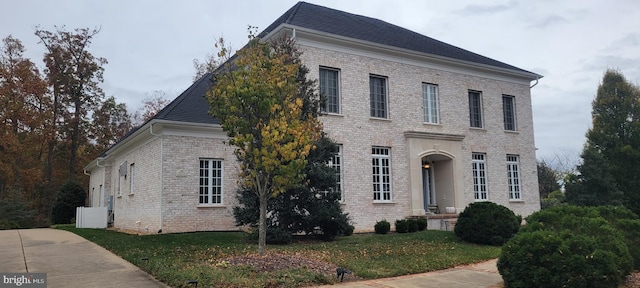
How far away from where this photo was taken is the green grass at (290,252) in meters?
7.99

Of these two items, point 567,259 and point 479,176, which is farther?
point 479,176

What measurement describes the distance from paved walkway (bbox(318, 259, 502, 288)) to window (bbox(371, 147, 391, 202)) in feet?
29.8

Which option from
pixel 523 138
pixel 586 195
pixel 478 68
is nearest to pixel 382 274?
pixel 478 68

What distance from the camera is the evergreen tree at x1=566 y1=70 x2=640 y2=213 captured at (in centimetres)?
2636

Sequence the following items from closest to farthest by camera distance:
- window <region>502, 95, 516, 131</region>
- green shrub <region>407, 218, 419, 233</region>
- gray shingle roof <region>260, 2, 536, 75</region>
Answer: green shrub <region>407, 218, 419, 233</region> → gray shingle roof <region>260, 2, 536, 75</region> → window <region>502, 95, 516, 131</region>

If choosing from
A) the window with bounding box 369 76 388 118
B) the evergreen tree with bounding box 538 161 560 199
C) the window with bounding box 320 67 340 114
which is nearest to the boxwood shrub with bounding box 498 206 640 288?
the window with bounding box 320 67 340 114

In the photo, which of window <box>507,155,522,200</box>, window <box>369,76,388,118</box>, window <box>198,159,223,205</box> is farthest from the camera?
window <box>507,155,522,200</box>

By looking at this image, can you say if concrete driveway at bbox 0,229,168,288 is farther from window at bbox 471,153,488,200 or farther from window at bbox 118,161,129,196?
window at bbox 471,153,488,200

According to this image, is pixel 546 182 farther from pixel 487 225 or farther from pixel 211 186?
pixel 211 186

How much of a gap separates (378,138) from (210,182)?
680 centimetres

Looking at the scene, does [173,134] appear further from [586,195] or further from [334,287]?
[586,195]

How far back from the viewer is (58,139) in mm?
39594

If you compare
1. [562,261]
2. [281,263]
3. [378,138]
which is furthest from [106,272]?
[378,138]

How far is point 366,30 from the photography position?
68.1 ft
